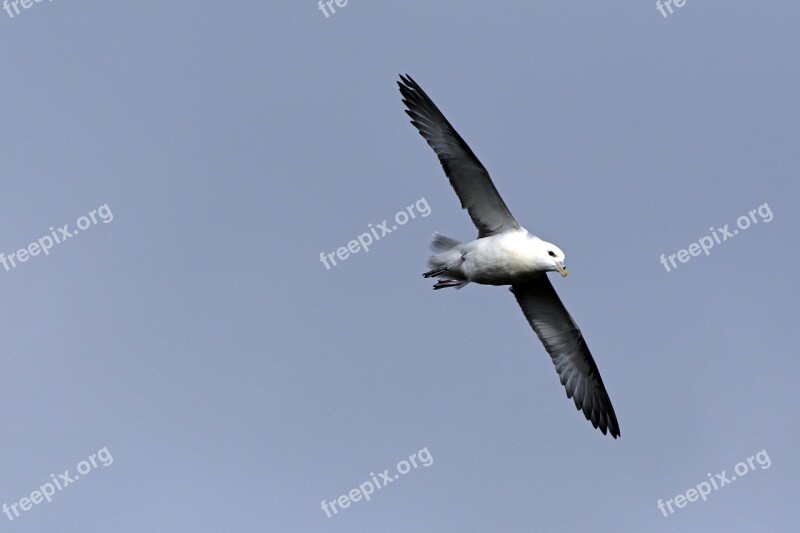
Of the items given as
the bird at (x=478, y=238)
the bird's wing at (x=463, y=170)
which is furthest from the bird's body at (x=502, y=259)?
the bird's wing at (x=463, y=170)

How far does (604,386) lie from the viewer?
65.9 ft

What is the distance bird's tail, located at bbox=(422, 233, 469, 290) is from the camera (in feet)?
58.0

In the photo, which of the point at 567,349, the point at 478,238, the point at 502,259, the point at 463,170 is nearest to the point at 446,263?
the point at 478,238

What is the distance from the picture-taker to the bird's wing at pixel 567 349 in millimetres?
19125

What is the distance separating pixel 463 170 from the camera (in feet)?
57.1

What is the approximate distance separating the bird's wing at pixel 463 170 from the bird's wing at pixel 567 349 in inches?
56.1

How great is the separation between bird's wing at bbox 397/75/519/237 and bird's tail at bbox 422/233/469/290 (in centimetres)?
44

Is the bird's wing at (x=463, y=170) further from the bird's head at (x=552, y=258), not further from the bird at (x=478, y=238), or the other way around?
the bird's head at (x=552, y=258)

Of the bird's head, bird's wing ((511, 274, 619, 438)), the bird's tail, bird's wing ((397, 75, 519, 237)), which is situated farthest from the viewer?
bird's wing ((511, 274, 619, 438))

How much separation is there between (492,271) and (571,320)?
255 centimetres

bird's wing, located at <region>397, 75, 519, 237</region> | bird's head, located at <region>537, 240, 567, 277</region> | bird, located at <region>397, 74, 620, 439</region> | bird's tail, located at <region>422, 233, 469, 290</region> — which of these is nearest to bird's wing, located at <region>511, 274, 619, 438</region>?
bird, located at <region>397, 74, 620, 439</region>

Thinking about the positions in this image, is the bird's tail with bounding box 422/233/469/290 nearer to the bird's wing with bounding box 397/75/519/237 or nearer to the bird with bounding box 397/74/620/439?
the bird with bounding box 397/74/620/439

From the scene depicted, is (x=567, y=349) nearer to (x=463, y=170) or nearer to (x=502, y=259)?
(x=502, y=259)

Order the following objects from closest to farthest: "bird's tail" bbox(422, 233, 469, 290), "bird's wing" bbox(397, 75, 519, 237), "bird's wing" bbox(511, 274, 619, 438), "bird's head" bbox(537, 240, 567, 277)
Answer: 1. "bird's head" bbox(537, 240, 567, 277)
2. "bird's wing" bbox(397, 75, 519, 237)
3. "bird's tail" bbox(422, 233, 469, 290)
4. "bird's wing" bbox(511, 274, 619, 438)
